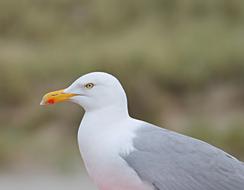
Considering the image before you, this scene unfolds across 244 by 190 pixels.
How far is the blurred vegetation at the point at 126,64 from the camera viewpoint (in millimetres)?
6742

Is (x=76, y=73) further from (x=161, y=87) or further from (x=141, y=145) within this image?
(x=141, y=145)

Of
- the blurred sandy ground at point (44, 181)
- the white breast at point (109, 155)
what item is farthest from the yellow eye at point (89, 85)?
the blurred sandy ground at point (44, 181)

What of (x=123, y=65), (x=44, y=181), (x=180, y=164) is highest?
(x=180, y=164)

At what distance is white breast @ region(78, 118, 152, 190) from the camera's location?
2.52 meters

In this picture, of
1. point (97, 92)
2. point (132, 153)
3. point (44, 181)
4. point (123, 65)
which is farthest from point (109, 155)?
point (123, 65)

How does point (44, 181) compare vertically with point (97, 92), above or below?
below

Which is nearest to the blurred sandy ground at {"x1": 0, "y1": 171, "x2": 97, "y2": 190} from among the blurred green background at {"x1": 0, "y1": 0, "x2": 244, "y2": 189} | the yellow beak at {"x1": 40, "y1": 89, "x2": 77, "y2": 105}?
the blurred green background at {"x1": 0, "y1": 0, "x2": 244, "y2": 189}

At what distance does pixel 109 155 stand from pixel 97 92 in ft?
0.76

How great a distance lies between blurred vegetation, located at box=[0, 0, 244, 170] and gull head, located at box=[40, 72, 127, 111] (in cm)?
356

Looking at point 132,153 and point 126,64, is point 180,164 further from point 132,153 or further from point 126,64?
point 126,64

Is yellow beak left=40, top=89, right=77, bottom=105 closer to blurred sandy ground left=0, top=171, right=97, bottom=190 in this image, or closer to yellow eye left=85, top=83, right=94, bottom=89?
yellow eye left=85, top=83, right=94, bottom=89

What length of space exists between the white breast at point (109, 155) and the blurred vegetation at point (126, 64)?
11.9 feet

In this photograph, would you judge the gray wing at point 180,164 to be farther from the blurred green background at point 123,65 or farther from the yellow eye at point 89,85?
the blurred green background at point 123,65

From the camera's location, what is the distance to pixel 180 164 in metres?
2.60
